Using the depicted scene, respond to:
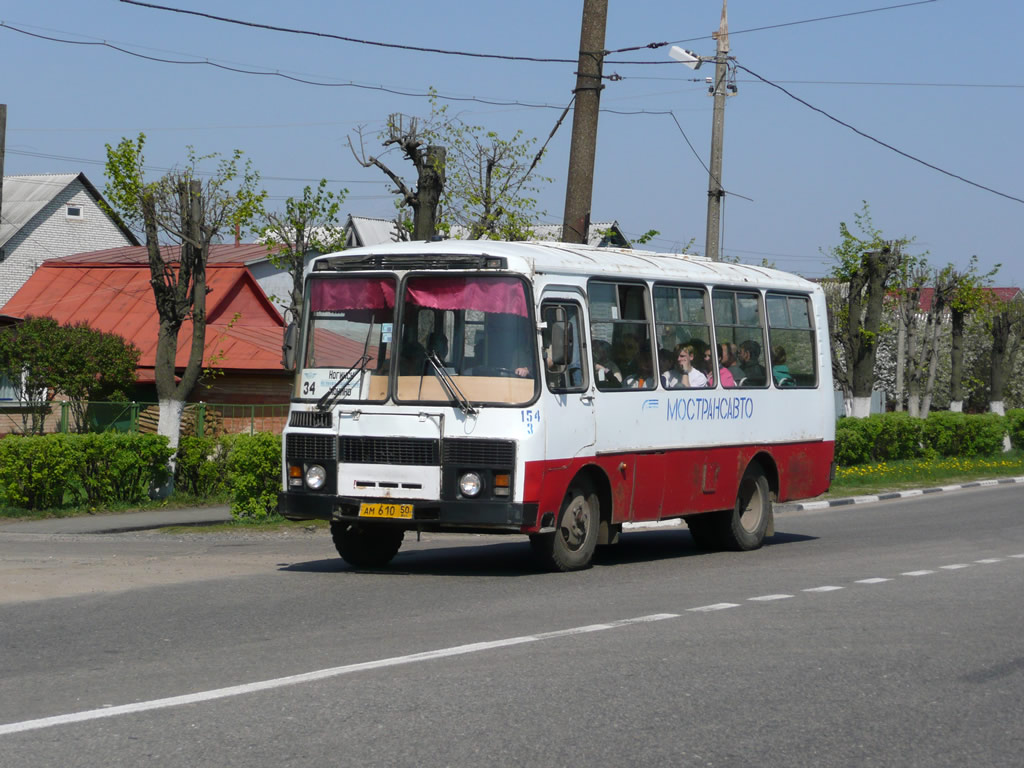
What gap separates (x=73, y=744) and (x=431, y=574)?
23.2 feet

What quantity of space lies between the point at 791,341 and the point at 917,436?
71.7 feet

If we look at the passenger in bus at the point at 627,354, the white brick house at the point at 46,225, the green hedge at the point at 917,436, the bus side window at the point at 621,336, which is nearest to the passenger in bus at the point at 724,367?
the bus side window at the point at 621,336

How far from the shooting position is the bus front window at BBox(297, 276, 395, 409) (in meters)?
12.7

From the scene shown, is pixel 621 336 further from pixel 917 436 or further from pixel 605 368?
pixel 917 436

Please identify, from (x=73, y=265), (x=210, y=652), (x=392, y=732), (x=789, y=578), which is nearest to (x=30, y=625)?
(x=210, y=652)

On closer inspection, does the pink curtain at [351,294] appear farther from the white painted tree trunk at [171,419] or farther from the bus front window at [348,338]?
the white painted tree trunk at [171,419]

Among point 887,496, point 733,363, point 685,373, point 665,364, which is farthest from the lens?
point 887,496

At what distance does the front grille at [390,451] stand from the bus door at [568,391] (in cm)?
100

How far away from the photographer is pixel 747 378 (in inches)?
619

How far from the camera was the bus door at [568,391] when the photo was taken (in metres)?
12.5

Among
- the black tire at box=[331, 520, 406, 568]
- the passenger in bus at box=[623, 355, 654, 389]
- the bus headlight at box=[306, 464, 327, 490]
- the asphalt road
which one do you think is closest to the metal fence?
the black tire at box=[331, 520, 406, 568]

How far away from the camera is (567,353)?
41.4ft

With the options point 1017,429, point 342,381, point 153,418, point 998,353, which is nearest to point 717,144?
point 153,418

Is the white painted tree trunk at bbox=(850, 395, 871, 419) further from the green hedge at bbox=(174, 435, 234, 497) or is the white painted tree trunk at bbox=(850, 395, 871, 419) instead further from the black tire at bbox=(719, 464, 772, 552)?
the black tire at bbox=(719, 464, 772, 552)
